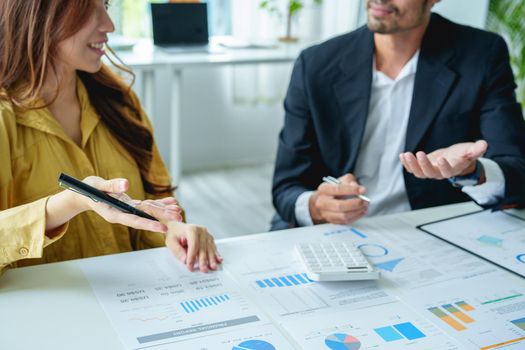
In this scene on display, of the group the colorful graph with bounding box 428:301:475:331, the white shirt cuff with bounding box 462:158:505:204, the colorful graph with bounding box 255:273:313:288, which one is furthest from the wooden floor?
the colorful graph with bounding box 428:301:475:331

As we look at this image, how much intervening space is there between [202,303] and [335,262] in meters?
0.25

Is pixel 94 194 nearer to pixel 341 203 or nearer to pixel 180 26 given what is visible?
pixel 341 203

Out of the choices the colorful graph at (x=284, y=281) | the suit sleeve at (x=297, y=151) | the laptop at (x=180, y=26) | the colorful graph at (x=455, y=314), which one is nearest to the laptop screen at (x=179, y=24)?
the laptop at (x=180, y=26)

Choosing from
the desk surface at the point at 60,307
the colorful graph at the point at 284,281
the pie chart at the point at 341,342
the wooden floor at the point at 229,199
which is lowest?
the wooden floor at the point at 229,199

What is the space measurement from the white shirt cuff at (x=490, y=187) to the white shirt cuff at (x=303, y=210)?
356mm

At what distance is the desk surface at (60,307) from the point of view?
2.92 feet

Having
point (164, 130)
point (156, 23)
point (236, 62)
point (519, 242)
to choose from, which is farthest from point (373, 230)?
point (164, 130)

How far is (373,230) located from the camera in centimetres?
131

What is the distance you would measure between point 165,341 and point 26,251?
33 cm

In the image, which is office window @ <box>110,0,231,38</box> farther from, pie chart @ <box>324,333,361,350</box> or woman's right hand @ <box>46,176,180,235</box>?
pie chart @ <box>324,333,361,350</box>

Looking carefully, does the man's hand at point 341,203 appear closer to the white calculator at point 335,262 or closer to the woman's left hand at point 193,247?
the white calculator at point 335,262

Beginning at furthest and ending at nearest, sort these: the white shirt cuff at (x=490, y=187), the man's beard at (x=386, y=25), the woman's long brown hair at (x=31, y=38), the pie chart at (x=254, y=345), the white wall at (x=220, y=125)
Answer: the white wall at (x=220, y=125), the man's beard at (x=386, y=25), the white shirt cuff at (x=490, y=187), the woman's long brown hair at (x=31, y=38), the pie chart at (x=254, y=345)

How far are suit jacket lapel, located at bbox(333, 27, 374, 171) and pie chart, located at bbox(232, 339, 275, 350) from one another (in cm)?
87

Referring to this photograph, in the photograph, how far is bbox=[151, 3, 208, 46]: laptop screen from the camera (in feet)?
10.4
